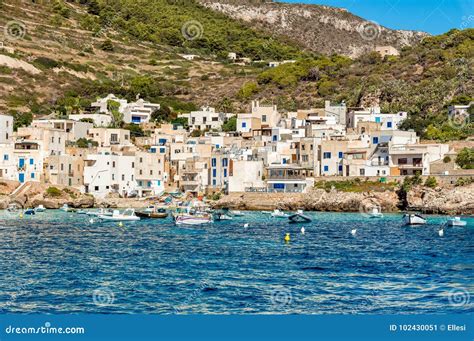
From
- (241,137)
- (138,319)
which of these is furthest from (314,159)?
(138,319)

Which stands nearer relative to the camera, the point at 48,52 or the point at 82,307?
the point at 82,307

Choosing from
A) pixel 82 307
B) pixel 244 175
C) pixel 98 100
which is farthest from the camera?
pixel 98 100

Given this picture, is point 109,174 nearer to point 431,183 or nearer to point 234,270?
point 431,183

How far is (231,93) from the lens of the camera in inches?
4966

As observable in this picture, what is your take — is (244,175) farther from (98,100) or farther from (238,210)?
(98,100)

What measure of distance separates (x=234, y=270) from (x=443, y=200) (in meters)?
38.1

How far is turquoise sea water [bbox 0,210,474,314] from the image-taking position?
71.5 ft

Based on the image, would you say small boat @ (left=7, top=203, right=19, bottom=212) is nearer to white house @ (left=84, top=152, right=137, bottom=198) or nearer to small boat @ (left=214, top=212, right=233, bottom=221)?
white house @ (left=84, top=152, right=137, bottom=198)

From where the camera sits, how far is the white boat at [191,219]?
172ft

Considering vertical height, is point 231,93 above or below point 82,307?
above

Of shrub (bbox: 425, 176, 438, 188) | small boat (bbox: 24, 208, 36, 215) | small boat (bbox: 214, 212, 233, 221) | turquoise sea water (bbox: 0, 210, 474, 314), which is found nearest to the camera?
turquoise sea water (bbox: 0, 210, 474, 314)

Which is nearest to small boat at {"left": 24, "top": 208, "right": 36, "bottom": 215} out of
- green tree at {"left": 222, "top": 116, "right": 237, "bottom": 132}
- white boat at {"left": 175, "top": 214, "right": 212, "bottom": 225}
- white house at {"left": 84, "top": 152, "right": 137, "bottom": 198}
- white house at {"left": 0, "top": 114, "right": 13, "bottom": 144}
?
white house at {"left": 84, "top": 152, "right": 137, "bottom": 198}

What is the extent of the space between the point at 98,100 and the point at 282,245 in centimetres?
6890

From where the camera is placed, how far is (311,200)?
68.1 m
